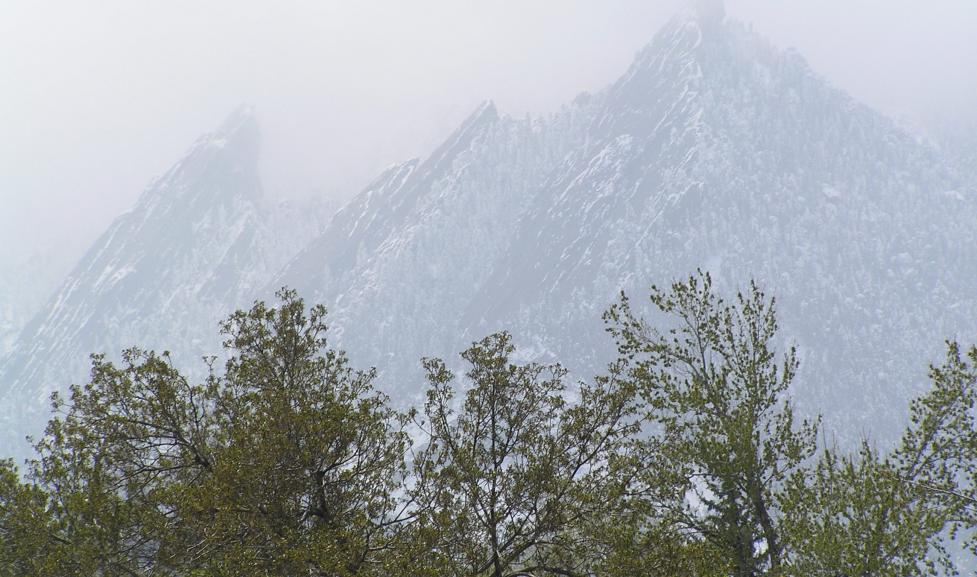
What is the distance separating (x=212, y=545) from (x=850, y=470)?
59.6 ft

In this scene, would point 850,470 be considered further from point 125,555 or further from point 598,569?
point 125,555

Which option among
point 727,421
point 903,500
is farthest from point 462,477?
point 903,500

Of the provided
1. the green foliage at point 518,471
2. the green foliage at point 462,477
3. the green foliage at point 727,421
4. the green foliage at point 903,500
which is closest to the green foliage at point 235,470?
the green foliage at point 462,477

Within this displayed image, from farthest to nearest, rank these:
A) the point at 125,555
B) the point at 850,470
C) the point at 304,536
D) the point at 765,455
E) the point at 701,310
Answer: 1. the point at 701,310
2. the point at 765,455
3. the point at 850,470
4. the point at 125,555
5. the point at 304,536

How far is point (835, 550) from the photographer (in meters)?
21.2

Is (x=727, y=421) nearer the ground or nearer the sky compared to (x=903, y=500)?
nearer the sky

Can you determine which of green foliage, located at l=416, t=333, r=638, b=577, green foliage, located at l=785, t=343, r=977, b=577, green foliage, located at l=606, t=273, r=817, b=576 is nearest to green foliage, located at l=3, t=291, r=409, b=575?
green foliage, located at l=416, t=333, r=638, b=577

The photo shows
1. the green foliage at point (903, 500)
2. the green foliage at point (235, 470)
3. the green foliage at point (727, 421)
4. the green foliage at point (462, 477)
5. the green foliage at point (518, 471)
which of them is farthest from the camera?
the green foliage at point (727, 421)

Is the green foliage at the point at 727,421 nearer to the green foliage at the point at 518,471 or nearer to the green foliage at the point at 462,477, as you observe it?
the green foliage at the point at 462,477

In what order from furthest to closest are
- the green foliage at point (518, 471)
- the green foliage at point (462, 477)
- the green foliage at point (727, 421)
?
the green foliage at point (727, 421)
the green foliage at point (518, 471)
the green foliage at point (462, 477)

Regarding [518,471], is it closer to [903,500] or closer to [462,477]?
[462,477]

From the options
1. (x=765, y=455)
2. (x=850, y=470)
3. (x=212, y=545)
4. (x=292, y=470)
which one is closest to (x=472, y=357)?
(x=292, y=470)

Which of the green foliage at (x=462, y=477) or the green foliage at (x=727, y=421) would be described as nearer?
the green foliage at (x=462, y=477)

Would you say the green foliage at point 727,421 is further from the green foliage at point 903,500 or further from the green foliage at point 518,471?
the green foliage at point 518,471
